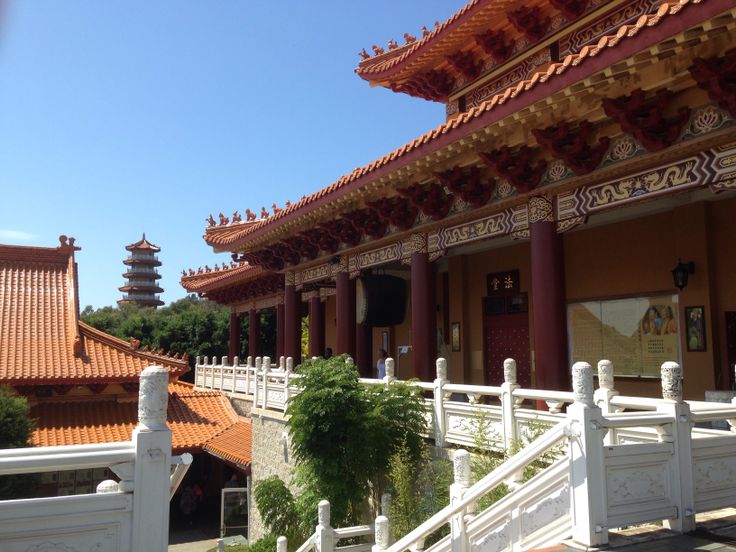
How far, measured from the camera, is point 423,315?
9430 mm

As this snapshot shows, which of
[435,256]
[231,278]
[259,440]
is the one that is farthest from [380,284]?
[231,278]

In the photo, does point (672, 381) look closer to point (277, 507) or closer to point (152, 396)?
point (152, 396)

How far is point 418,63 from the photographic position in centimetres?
1129

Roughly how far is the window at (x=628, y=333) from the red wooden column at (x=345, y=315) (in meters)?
4.08

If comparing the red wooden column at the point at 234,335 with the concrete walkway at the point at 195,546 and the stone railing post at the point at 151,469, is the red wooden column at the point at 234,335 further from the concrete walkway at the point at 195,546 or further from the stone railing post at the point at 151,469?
the stone railing post at the point at 151,469

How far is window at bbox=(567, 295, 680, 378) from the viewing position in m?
8.42

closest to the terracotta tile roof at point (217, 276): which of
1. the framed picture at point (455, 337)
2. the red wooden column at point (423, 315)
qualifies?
the framed picture at point (455, 337)

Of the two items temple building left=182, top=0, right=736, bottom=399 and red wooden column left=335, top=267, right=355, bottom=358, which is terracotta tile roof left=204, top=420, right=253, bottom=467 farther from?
red wooden column left=335, top=267, right=355, bottom=358

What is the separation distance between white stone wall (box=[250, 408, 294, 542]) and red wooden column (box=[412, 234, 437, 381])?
2.60 m

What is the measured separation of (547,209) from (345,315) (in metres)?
5.38

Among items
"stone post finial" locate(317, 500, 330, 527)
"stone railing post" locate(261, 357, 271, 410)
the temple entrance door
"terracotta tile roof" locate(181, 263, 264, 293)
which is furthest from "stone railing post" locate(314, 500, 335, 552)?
"terracotta tile roof" locate(181, 263, 264, 293)

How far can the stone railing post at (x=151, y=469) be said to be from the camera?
3135mm

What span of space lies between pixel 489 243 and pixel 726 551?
7613 millimetres

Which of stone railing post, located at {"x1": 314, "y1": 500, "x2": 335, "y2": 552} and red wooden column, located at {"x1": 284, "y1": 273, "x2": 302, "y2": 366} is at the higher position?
red wooden column, located at {"x1": 284, "y1": 273, "x2": 302, "y2": 366}
